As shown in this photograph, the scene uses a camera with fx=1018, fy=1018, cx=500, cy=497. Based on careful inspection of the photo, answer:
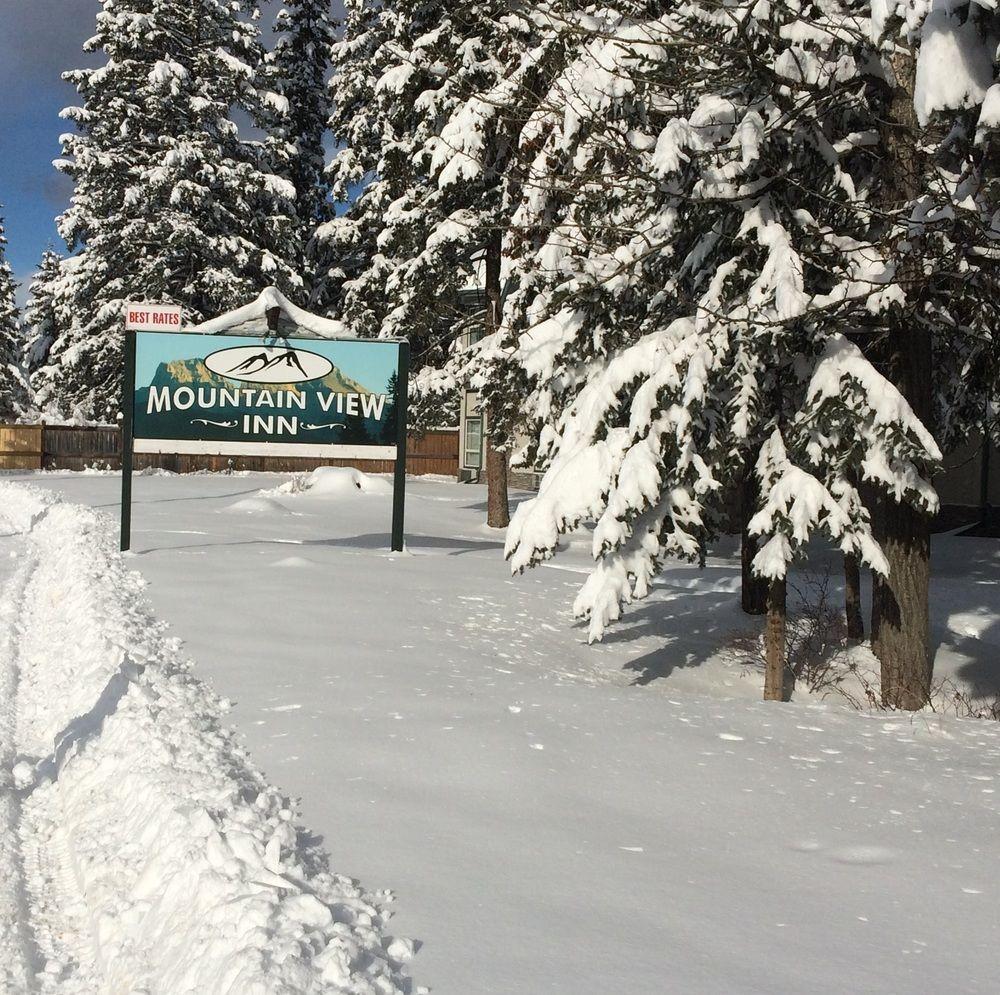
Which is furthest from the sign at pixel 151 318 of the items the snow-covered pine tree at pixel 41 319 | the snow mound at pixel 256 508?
the snow-covered pine tree at pixel 41 319

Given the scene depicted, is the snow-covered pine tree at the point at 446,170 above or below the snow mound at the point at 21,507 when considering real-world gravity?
above

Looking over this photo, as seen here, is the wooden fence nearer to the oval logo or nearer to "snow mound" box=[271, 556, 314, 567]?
the oval logo

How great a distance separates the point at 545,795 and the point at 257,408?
8.44m

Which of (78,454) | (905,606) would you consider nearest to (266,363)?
(905,606)

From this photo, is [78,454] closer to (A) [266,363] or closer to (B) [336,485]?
(B) [336,485]

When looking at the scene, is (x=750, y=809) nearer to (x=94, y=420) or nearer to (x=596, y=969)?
(x=596, y=969)

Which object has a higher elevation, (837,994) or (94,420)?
(94,420)

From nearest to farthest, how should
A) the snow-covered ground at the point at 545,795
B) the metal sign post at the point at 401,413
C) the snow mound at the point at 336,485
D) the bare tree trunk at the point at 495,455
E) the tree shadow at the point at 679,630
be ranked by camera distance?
the snow-covered ground at the point at 545,795 → the tree shadow at the point at 679,630 → the metal sign post at the point at 401,413 → the bare tree trunk at the point at 495,455 → the snow mound at the point at 336,485

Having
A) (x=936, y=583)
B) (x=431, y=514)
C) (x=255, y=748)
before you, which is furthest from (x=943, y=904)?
(x=431, y=514)

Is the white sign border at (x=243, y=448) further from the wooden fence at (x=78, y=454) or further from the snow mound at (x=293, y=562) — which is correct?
the wooden fence at (x=78, y=454)

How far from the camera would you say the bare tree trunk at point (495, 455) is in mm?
17516

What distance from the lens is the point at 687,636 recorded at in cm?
984

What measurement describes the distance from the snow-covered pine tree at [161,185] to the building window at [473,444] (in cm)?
716

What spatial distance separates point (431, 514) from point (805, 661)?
1216 centimetres
